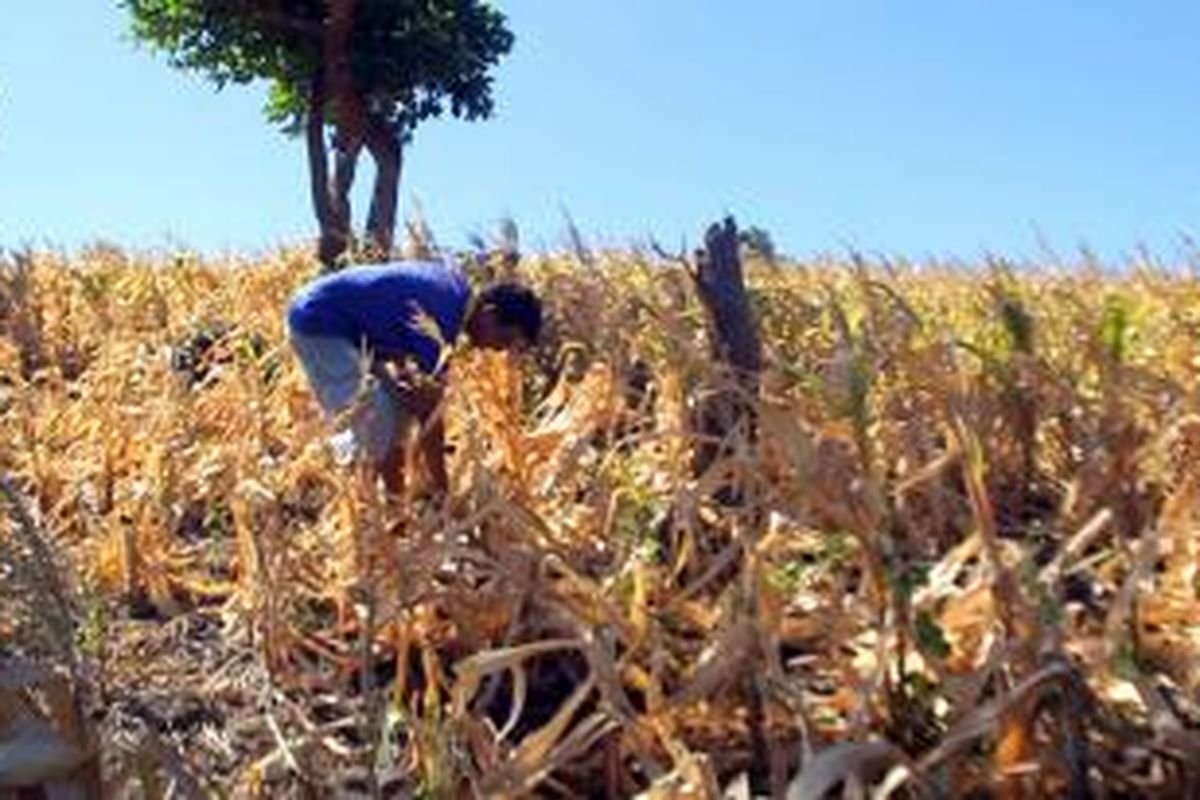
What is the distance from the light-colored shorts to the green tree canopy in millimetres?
12411

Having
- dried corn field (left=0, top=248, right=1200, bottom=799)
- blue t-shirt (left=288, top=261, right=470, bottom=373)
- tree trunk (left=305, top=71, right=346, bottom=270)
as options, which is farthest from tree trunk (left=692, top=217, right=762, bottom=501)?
tree trunk (left=305, top=71, right=346, bottom=270)

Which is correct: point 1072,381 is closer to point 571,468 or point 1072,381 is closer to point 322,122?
point 571,468

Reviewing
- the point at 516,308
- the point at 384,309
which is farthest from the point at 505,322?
the point at 384,309

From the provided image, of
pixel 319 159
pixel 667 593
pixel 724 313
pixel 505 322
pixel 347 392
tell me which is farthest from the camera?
pixel 319 159

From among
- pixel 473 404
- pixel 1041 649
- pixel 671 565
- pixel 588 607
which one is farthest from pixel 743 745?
pixel 473 404

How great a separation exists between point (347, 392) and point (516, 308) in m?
0.51

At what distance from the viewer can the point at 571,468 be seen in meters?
3.74

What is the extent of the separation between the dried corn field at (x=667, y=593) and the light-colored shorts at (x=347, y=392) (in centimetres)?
13

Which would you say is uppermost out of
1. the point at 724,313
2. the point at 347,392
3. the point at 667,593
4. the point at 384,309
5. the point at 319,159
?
the point at 319,159

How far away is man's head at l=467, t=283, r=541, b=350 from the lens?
4.79 meters

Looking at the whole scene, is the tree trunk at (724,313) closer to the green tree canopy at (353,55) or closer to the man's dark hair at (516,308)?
the man's dark hair at (516,308)

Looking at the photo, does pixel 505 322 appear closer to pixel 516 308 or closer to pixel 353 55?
pixel 516 308

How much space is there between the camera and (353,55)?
18547 mm

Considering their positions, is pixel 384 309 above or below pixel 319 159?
below
